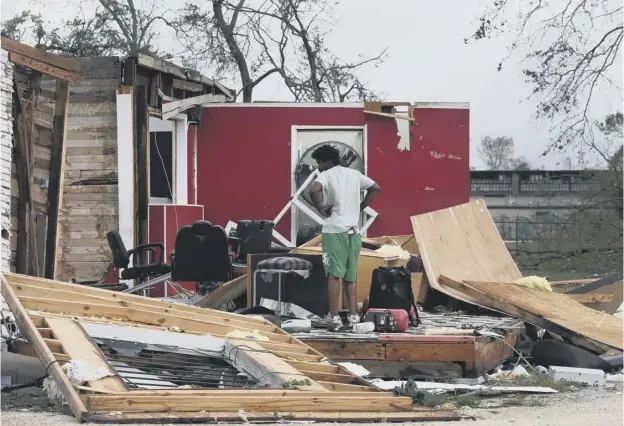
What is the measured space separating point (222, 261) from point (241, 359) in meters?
3.90

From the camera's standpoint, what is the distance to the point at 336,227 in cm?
924

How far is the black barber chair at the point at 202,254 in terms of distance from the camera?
435 inches

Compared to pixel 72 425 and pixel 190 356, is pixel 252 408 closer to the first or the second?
pixel 72 425

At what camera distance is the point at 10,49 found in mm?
9258

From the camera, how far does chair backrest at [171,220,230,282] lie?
36.2 feet

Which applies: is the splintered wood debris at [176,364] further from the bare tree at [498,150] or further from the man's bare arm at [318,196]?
the bare tree at [498,150]

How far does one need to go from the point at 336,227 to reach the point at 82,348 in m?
3.35

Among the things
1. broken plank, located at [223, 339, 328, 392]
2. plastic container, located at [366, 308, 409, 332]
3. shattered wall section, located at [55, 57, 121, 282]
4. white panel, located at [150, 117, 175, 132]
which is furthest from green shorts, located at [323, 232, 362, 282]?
white panel, located at [150, 117, 175, 132]

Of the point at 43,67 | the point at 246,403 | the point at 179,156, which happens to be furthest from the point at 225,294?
the point at 179,156

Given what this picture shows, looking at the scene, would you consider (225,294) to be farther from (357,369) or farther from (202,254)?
(357,369)

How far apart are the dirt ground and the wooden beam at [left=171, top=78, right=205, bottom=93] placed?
918 cm

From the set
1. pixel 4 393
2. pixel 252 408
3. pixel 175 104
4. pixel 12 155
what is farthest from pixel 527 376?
pixel 175 104

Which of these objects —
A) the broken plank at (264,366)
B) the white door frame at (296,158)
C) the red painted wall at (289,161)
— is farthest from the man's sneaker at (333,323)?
the red painted wall at (289,161)

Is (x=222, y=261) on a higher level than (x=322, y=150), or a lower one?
lower
